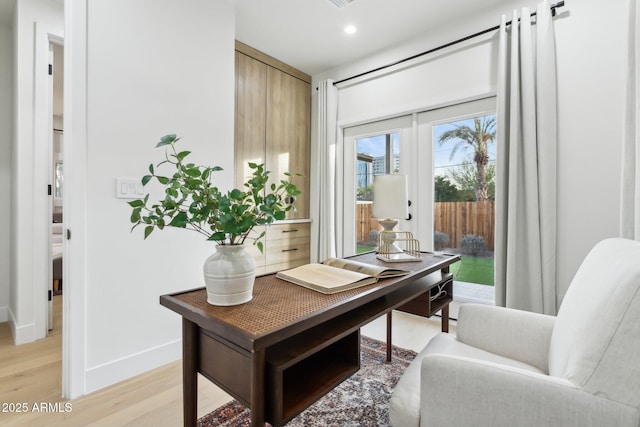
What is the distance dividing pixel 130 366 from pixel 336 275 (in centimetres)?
152

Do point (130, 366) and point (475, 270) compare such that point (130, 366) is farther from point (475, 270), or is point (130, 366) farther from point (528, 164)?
point (528, 164)

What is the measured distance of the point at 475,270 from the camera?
2721 mm

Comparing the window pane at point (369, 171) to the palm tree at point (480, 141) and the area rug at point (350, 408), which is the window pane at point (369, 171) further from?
the area rug at point (350, 408)

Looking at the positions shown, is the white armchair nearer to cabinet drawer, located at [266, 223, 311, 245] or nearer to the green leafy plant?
the green leafy plant

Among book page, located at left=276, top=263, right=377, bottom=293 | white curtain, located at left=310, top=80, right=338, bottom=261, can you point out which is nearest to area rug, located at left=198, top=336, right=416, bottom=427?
book page, located at left=276, top=263, right=377, bottom=293

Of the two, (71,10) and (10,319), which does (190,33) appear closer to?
(71,10)

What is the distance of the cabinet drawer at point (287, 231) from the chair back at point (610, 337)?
2.62m

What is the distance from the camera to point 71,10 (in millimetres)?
1678

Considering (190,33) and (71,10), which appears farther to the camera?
(190,33)

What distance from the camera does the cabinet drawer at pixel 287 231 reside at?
3.27 metres

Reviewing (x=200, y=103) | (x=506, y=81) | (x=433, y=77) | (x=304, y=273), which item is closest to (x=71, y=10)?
(x=200, y=103)

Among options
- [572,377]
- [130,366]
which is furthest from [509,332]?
[130,366]

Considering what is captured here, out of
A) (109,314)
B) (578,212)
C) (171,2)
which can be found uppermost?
(171,2)

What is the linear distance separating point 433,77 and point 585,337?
8.34ft
